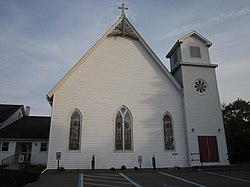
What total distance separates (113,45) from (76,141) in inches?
330

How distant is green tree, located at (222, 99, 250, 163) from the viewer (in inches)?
925

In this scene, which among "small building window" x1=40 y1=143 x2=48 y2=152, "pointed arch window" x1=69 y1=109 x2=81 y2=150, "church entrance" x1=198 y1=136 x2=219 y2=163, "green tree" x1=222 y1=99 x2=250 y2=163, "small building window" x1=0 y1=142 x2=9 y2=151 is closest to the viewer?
"pointed arch window" x1=69 y1=109 x2=81 y2=150

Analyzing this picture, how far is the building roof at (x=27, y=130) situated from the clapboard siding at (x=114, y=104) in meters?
7.68

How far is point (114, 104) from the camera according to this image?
56.2ft

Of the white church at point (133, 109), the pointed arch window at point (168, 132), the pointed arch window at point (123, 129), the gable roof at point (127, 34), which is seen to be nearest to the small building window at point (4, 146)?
the white church at point (133, 109)

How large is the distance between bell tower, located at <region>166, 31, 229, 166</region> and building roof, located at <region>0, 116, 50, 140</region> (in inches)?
551

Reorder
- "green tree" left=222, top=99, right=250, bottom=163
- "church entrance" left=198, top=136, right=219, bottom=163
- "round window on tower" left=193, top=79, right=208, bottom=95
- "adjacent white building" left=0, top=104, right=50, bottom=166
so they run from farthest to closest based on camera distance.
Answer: "green tree" left=222, top=99, right=250, bottom=163 < "adjacent white building" left=0, top=104, right=50, bottom=166 < "round window on tower" left=193, top=79, right=208, bottom=95 < "church entrance" left=198, top=136, right=219, bottom=163

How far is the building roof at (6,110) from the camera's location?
25356 millimetres

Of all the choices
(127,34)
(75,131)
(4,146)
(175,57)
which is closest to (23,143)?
(4,146)

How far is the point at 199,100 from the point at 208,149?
392 centimetres

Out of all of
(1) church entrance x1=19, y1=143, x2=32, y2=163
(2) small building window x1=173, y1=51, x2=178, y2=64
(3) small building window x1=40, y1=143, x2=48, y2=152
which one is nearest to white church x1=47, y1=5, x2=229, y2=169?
(2) small building window x1=173, y1=51, x2=178, y2=64

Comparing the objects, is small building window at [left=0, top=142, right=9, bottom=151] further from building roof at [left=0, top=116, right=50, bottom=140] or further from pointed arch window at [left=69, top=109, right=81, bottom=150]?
pointed arch window at [left=69, top=109, right=81, bottom=150]

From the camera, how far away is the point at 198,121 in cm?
1783

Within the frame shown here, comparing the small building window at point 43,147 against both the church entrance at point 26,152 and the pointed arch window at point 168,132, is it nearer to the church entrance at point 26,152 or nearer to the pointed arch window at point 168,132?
the church entrance at point 26,152
